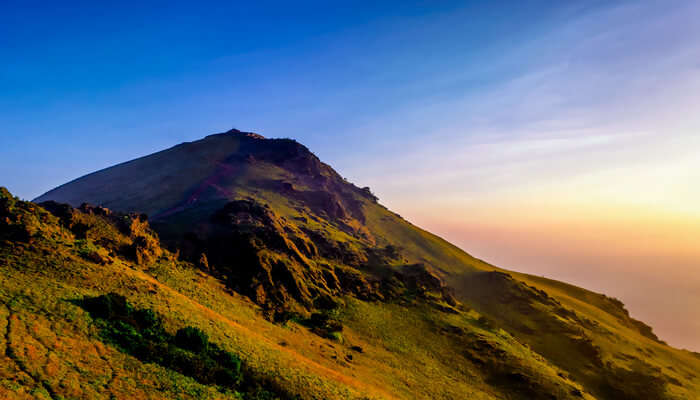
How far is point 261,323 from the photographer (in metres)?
43.7

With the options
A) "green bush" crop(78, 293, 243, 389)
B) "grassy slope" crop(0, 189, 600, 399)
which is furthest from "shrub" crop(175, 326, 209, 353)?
"grassy slope" crop(0, 189, 600, 399)

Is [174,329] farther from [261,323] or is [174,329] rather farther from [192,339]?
[261,323]

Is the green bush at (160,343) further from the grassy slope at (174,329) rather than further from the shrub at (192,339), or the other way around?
the grassy slope at (174,329)

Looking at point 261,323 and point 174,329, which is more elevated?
point 174,329

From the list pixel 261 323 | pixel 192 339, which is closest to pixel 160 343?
pixel 192 339

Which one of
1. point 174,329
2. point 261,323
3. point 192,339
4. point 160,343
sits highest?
point 174,329

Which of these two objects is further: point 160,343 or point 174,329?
point 174,329

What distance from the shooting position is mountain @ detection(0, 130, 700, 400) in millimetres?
24312

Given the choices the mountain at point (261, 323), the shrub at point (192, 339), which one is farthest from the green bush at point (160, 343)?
the mountain at point (261, 323)

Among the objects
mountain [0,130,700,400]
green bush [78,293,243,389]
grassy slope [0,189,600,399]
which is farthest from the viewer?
green bush [78,293,243,389]

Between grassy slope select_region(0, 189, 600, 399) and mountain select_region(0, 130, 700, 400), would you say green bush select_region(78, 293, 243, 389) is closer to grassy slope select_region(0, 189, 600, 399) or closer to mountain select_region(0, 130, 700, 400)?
mountain select_region(0, 130, 700, 400)

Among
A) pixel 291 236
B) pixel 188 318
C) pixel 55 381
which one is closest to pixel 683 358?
pixel 291 236

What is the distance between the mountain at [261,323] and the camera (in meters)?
24.3

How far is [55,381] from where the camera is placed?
1953cm
